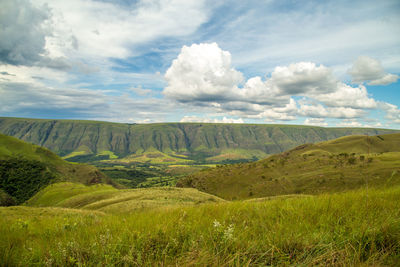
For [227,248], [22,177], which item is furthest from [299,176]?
[22,177]

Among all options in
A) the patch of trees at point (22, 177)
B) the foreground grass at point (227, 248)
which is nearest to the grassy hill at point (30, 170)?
the patch of trees at point (22, 177)

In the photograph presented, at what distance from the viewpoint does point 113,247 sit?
3.05 meters

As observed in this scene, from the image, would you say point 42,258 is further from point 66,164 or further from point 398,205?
point 66,164

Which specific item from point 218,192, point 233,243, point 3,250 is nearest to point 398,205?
point 233,243

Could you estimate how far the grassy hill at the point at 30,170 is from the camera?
130625 mm

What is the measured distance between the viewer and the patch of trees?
127 meters

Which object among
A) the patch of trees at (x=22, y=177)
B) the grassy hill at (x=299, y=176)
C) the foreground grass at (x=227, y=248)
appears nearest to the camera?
the foreground grass at (x=227, y=248)

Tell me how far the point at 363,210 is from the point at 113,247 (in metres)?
5.10

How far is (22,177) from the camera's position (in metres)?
141

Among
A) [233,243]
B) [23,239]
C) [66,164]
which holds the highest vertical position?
[233,243]

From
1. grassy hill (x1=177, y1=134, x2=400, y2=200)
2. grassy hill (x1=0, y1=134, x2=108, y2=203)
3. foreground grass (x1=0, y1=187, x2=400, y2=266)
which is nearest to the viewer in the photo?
foreground grass (x1=0, y1=187, x2=400, y2=266)

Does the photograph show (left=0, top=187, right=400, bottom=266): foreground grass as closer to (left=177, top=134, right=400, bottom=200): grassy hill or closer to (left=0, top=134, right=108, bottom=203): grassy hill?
(left=177, top=134, right=400, bottom=200): grassy hill

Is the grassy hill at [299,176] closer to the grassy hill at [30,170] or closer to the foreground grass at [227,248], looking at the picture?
the foreground grass at [227,248]

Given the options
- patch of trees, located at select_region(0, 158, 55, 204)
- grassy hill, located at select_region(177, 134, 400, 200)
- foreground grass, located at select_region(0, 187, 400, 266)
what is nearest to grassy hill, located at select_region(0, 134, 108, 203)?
patch of trees, located at select_region(0, 158, 55, 204)
